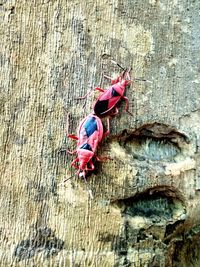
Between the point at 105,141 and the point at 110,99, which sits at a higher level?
the point at 110,99

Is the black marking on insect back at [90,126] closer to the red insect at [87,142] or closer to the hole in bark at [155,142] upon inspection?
the red insect at [87,142]

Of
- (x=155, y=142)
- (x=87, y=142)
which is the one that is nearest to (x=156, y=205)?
(x=155, y=142)

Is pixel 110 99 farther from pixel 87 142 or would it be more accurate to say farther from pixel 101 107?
pixel 87 142

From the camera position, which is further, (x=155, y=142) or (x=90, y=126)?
(x=155, y=142)

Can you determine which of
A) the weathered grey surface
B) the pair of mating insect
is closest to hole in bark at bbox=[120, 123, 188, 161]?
the weathered grey surface

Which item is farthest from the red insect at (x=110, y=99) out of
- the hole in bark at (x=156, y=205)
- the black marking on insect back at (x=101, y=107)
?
the hole in bark at (x=156, y=205)

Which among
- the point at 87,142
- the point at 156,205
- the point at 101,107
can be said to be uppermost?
the point at 101,107

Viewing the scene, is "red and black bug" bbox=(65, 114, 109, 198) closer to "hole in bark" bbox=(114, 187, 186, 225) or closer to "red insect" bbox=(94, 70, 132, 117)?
"red insect" bbox=(94, 70, 132, 117)

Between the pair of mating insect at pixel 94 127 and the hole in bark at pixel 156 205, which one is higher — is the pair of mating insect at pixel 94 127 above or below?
above
